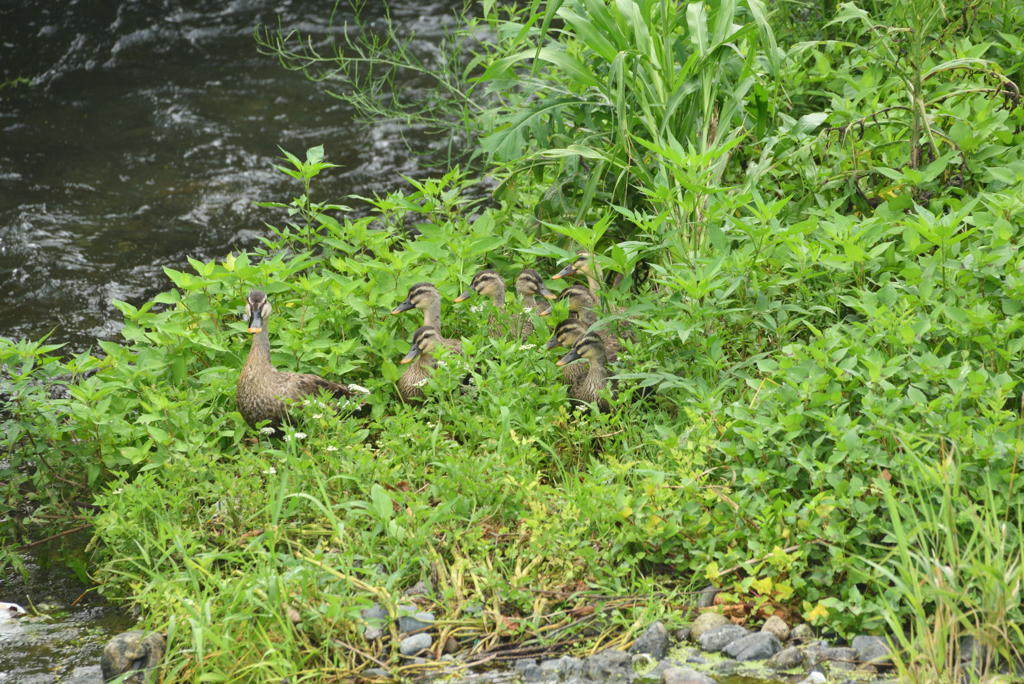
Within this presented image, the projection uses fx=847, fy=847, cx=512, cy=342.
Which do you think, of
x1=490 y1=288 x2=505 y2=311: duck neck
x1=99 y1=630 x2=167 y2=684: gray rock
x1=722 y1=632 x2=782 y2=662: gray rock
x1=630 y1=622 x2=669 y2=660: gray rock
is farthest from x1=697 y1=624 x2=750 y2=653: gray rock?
x1=490 y1=288 x2=505 y2=311: duck neck

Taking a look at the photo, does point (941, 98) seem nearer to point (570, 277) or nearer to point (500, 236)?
point (570, 277)

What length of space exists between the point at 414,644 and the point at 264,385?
5.75 ft

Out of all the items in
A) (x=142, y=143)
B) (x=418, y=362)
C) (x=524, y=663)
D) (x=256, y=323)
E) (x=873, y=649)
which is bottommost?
(x=524, y=663)

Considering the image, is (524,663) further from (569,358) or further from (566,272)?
(566,272)

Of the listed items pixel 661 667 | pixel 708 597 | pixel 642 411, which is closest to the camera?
pixel 661 667

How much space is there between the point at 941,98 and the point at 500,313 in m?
2.89

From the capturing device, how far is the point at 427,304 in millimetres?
4812

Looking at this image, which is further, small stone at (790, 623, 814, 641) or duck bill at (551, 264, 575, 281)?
duck bill at (551, 264, 575, 281)

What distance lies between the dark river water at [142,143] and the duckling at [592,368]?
2552mm

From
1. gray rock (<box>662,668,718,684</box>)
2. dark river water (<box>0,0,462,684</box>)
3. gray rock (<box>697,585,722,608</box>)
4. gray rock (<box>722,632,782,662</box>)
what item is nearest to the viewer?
gray rock (<box>662,668,718,684</box>)

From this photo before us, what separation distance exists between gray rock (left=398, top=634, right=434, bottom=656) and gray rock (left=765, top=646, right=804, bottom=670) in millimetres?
1175

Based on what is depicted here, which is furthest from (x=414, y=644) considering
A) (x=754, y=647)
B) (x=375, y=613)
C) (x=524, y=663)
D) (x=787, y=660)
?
(x=787, y=660)

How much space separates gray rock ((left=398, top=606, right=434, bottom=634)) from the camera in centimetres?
310

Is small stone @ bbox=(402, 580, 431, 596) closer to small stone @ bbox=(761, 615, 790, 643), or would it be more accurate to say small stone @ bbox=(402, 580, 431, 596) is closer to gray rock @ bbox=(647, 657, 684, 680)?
gray rock @ bbox=(647, 657, 684, 680)
